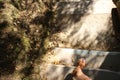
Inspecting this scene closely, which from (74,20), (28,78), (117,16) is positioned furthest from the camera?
(74,20)

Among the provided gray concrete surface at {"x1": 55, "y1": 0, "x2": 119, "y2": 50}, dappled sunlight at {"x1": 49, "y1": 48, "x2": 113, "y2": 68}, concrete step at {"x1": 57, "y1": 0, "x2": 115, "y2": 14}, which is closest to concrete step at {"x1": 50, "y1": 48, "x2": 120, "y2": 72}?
dappled sunlight at {"x1": 49, "y1": 48, "x2": 113, "y2": 68}

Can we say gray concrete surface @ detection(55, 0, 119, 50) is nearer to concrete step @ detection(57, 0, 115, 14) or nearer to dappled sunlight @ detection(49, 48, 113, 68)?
concrete step @ detection(57, 0, 115, 14)

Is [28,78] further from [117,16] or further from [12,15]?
[117,16]

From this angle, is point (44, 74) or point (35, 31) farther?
point (35, 31)

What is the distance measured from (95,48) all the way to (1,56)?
3.00m

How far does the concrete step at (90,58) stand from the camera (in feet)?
26.1

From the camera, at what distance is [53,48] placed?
9094 millimetres

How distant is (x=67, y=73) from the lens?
27.7 feet

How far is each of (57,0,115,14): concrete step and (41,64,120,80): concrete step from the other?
6.97ft

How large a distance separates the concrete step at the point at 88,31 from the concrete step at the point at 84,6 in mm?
161

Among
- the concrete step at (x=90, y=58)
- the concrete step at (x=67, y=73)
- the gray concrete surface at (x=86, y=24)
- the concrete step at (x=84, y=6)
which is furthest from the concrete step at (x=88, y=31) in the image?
the concrete step at (x=67, y=73)

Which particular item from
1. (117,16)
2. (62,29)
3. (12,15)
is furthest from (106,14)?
(12,15)

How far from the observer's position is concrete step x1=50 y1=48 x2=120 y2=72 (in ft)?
26.1

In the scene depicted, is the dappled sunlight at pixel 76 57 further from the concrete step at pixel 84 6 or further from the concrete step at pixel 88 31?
the concrete step at pixel 84 6
